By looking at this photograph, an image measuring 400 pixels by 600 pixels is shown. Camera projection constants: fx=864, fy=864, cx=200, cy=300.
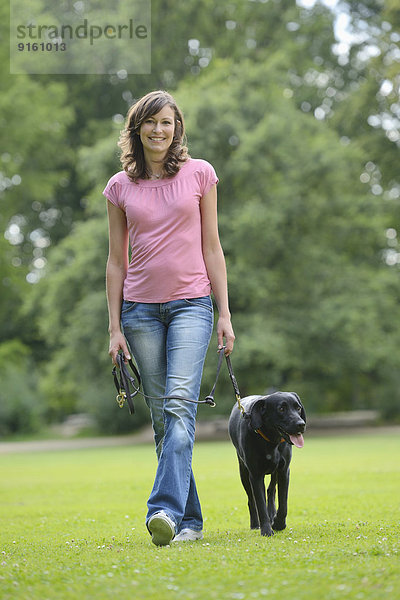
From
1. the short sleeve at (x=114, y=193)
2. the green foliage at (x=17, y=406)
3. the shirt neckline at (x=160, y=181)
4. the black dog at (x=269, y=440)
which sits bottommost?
the green foliage at (x=17, y=406)

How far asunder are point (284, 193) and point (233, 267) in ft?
9.81

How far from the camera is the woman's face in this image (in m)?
5.17

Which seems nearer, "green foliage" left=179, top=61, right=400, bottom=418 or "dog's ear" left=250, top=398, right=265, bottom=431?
"dog's ear" left=250, top=398, right=265, bottom=431

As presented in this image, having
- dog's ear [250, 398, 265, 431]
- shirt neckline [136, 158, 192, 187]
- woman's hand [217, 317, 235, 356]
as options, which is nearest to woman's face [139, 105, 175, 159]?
shirt neckline [136, 158, 192, 187]

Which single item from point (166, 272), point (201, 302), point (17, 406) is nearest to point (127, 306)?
point (166, 272)

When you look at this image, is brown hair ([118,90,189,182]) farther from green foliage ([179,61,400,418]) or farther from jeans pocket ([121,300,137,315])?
green foliage ([179,61,400,418])

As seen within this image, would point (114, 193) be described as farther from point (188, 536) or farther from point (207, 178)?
point (188, 536)

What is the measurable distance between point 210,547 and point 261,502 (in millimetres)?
760

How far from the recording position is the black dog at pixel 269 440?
5156mm

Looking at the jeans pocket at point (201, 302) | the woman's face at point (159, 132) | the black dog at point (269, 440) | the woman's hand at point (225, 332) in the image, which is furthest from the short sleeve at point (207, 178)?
the black dog at point (269, 440)

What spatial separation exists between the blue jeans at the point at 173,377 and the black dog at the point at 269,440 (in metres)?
0.40

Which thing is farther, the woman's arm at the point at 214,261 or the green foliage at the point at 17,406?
the green foliage at the point at 17,406

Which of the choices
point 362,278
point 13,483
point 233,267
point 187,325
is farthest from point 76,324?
point 187,325

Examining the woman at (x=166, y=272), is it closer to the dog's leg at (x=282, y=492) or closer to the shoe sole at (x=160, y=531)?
the shoe sole at (x=160, y=531)
